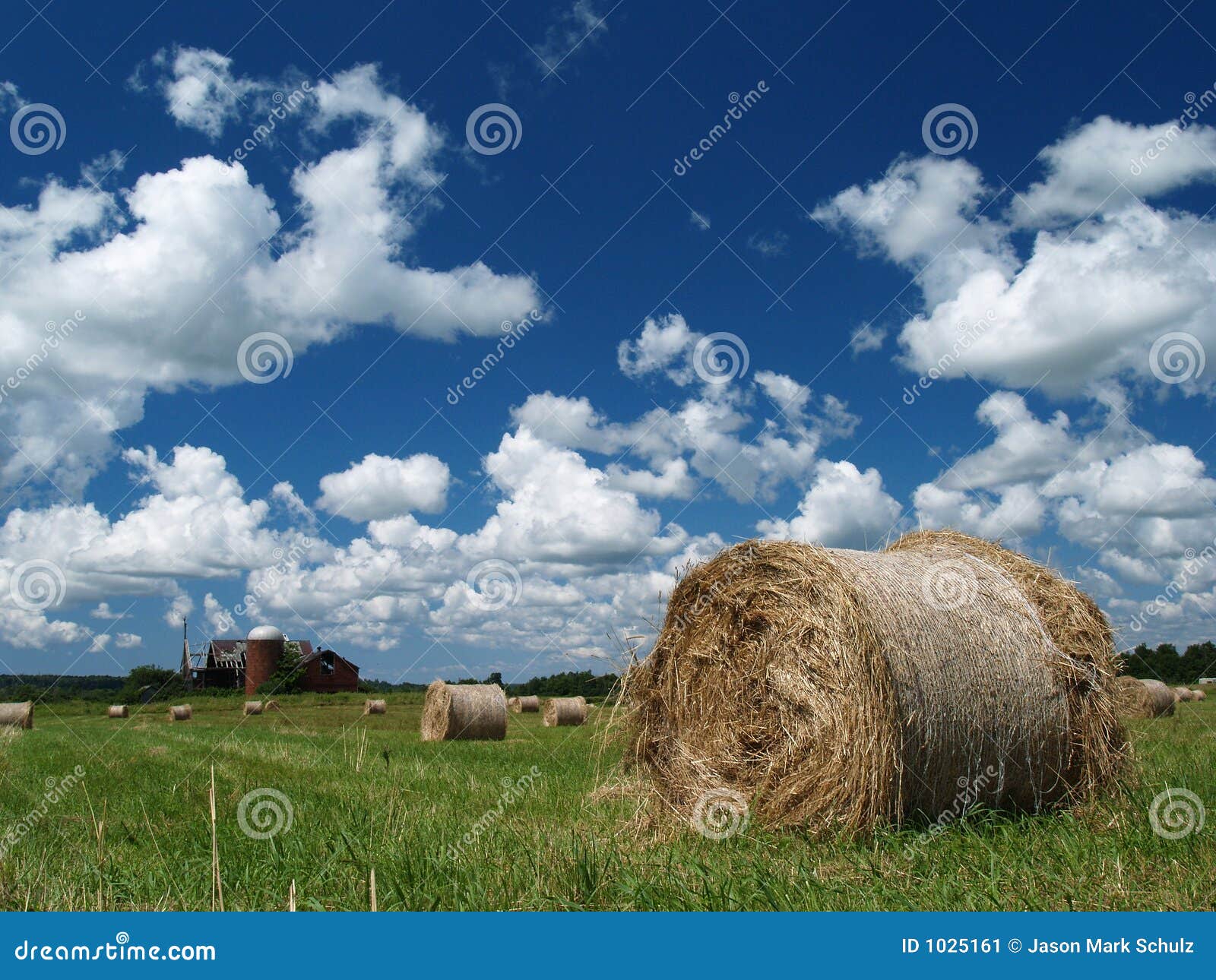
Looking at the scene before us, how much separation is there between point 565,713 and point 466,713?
6189 mm

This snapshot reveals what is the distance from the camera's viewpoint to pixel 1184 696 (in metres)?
28.4

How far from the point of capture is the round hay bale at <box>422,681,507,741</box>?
1922 centimetres

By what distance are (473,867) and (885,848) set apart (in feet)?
8.52

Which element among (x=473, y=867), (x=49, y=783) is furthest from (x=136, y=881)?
(x=49, y=783)

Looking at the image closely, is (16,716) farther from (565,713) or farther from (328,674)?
(328,674)

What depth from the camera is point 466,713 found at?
19.2 metres

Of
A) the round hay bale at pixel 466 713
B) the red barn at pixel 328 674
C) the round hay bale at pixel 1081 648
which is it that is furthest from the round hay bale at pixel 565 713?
the red barn at pixel 328 674

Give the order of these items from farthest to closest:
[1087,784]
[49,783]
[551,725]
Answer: [551,725] < [49,783] < [1087,784]

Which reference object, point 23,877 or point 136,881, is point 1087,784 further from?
point 23,877

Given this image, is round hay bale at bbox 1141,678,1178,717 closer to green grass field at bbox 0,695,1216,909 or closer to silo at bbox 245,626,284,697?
green grass field at bbox 0,695,1216,909

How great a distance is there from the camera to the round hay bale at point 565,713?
81.5 feet

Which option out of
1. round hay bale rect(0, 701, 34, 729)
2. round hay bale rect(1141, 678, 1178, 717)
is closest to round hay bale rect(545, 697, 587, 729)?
round hay bale rect(1141, 678, 1178, 717)

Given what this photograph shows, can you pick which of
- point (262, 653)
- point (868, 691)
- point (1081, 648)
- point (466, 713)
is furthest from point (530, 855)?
point (262, 653)

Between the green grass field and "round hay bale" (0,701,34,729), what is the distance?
20.9m
